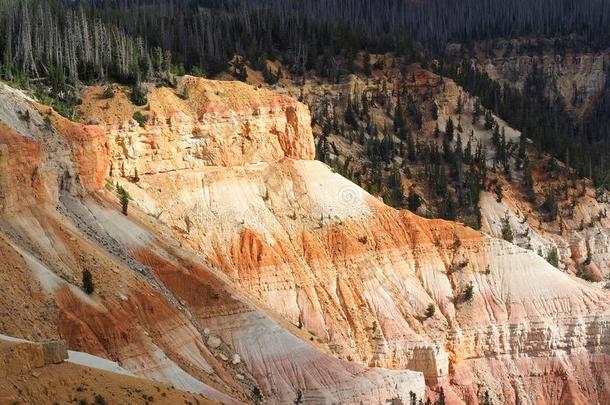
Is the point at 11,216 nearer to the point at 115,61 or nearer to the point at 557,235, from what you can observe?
the point at 115,61

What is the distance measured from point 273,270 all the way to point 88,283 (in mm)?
22472

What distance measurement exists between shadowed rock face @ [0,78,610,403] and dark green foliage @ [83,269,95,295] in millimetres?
473

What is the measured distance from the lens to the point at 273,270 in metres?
82.4

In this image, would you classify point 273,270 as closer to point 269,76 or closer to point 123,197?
point 123,197

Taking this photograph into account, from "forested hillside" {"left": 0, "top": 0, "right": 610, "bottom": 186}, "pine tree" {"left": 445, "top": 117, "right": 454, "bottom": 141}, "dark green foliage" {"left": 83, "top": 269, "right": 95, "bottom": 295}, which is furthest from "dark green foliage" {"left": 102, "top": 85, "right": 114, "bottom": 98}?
"pine tree" {"left": 445, "top": 117, "right": 454, "bottom": 141}

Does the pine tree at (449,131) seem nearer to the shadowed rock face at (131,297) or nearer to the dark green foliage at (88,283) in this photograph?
the shadowed rock face at (131,297)

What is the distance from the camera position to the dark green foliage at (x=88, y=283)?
6128 centimetres

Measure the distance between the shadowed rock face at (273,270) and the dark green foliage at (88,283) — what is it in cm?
47

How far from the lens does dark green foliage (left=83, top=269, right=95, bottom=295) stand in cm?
6128

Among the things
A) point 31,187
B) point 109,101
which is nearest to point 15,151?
point 31,187

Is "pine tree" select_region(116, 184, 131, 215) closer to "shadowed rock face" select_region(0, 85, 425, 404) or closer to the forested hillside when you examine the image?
"shadowed rock face" select_region(0, 85, 425, 404)

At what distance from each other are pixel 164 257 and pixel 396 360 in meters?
17.5

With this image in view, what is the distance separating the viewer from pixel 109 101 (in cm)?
8531

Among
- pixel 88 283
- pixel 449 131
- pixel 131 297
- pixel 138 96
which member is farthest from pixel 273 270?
pixel 449 131
